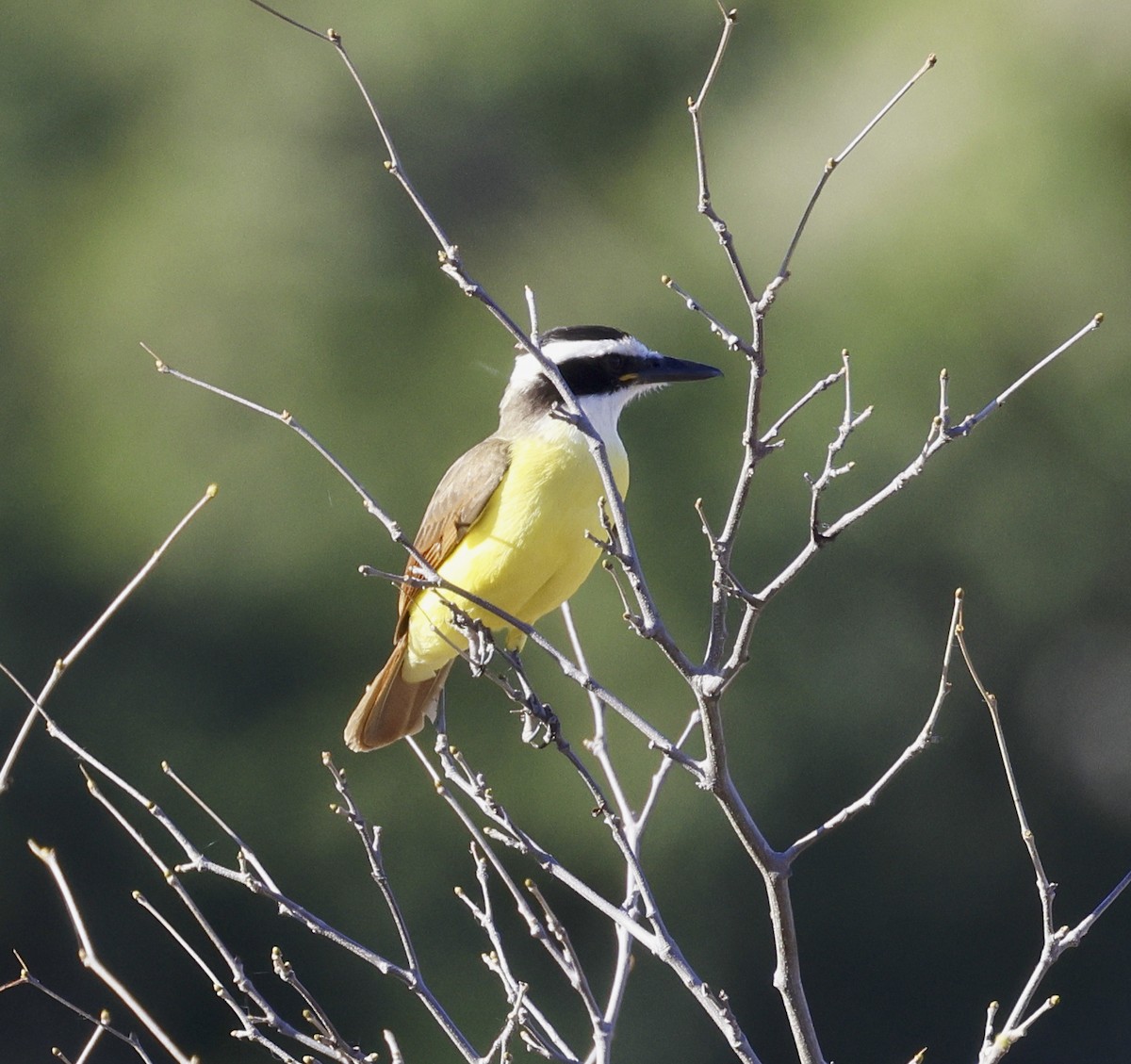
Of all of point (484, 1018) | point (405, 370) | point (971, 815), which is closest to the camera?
point (484, 1018)

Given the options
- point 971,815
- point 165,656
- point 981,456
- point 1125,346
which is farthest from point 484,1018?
point 1125,346

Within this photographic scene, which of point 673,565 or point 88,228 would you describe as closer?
point 673,565

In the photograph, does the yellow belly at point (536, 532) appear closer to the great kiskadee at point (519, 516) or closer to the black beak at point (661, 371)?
the great kiskadee at point (519, 516)

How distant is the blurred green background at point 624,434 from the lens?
954cm

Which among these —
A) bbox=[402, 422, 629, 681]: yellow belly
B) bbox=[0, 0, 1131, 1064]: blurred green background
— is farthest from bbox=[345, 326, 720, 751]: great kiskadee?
bbox=[0, 0, 1131, 1064]: blurred green background

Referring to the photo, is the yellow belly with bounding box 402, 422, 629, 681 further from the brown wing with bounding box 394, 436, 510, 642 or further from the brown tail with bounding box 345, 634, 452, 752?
the brown tail with bounding box 345, 634, 452, 752

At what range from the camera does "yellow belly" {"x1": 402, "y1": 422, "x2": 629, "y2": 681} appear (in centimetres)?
404

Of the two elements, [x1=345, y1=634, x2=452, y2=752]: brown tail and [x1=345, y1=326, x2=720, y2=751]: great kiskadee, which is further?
[x1=345, y1=634, x2=452, y2=752]: brown tail

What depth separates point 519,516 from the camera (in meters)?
4.09

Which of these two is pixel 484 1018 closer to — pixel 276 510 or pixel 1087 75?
pixel 276 510

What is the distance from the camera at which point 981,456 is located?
10305 mm

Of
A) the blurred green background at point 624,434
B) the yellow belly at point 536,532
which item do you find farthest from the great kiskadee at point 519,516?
the blurred green background at point 624,434

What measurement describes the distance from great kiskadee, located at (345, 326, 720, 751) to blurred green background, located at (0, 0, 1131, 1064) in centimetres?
415

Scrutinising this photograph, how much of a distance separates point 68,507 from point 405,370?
2199 millimetres
